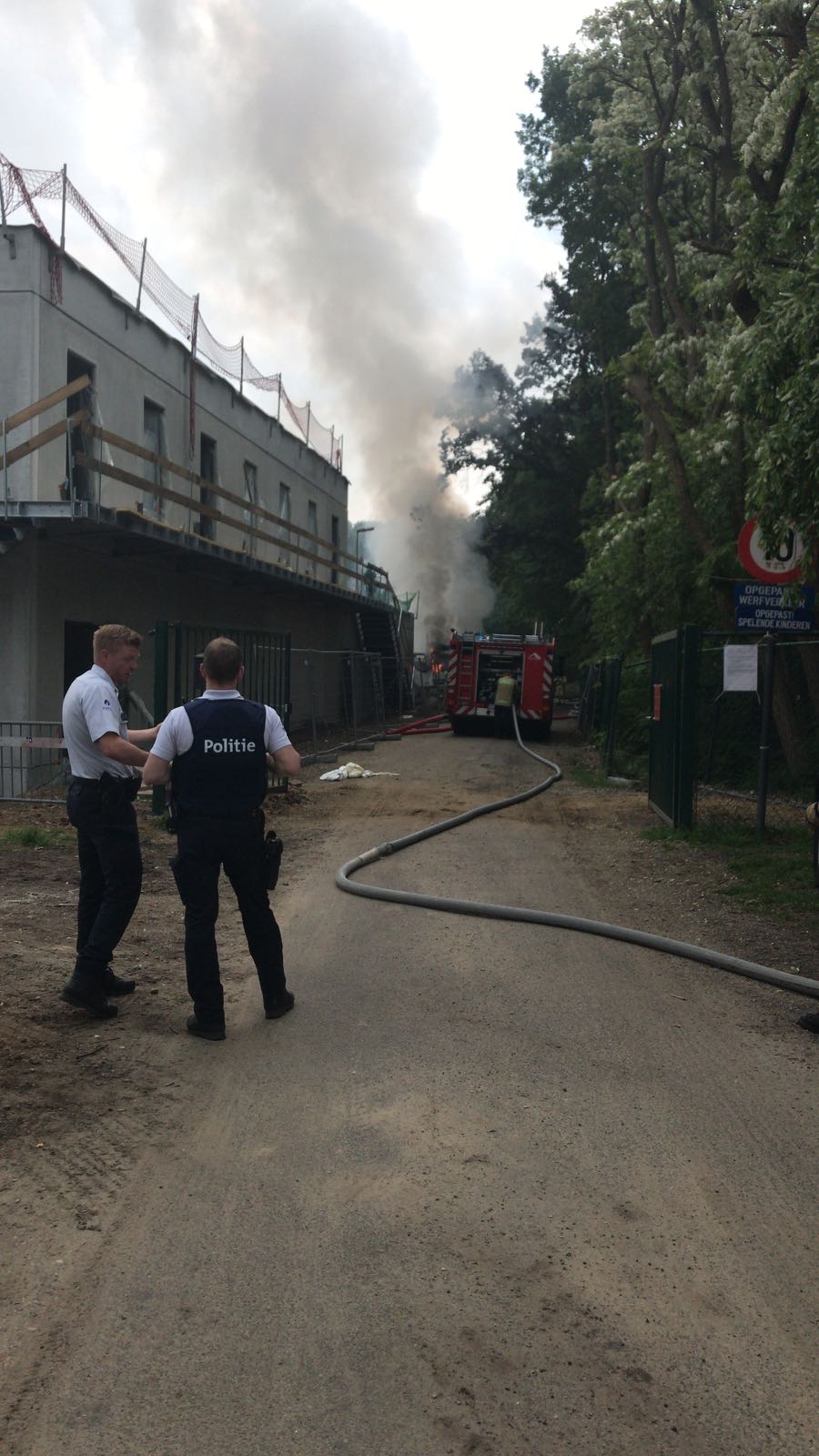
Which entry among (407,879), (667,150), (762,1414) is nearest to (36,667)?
(407,879)

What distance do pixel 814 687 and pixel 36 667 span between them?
916 centimetres

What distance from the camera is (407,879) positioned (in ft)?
27.9

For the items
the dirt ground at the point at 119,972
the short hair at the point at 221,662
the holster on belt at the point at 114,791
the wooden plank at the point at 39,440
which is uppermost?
the wooden plank at the point at 39,440

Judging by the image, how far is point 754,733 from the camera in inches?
585

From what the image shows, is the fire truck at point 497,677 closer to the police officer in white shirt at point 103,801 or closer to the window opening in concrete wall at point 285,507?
the window opening in concrete wall at point 285,507

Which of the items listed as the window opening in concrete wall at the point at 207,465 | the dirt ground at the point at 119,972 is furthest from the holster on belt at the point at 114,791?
the window opening in concrete wall at the point at 207,465

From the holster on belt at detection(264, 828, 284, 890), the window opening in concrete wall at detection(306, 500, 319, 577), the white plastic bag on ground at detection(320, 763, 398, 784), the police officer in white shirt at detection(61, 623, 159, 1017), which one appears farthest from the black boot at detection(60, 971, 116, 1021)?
the window opening in concrete wall at detection(306, 500, 319, 577)

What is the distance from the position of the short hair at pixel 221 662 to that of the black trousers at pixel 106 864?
72cm

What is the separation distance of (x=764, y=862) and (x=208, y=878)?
555cm

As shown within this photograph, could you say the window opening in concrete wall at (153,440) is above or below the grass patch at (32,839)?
above

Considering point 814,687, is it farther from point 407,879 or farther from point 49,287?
point 49,287

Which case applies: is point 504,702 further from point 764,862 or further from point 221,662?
point 221,662

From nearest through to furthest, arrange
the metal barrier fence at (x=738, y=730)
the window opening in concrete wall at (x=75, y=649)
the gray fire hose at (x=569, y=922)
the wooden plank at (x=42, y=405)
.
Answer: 1. the gray fire hose at (x=569, y=922)
2. the metal barrier fence at (x=738, y=730)
3. the wooden plank at (x=42, y=405)
4. the window opening in concrete wall at (x=75, y=649)

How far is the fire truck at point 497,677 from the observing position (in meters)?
24.6
